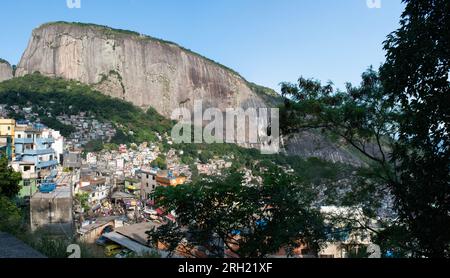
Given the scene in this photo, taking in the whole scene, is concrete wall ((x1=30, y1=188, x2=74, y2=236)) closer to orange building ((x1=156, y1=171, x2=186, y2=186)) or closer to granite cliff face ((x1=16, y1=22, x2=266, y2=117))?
orange building ((x1=156, y1=171, x2=186, y2=186))

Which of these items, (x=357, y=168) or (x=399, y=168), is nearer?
(x=399, y=168)

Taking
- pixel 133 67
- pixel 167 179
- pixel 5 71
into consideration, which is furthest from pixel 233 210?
pixel 5 71

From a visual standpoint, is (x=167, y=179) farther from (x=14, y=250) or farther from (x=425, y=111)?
(x=425, y=111)

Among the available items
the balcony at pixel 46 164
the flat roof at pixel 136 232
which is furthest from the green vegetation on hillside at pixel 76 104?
the flat roof at pixel 136 232

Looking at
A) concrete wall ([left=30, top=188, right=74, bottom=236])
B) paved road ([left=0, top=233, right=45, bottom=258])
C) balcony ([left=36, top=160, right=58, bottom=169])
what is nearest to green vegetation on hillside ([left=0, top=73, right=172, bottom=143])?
balcony ([left=36, top=160, right=58, bottom=169])

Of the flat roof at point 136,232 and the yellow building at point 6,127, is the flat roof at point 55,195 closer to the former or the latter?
the flat roof at point 136,232

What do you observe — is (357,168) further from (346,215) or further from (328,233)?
(328,233)

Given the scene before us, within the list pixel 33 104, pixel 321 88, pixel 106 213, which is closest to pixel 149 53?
pixel 33 104
